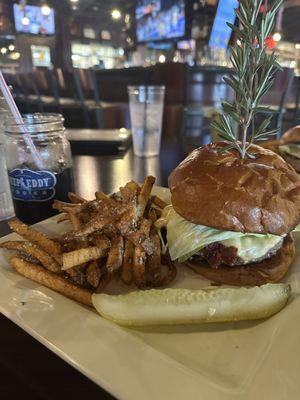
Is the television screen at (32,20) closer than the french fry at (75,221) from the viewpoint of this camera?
No

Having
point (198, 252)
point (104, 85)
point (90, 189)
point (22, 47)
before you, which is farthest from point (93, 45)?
point (198, 252)

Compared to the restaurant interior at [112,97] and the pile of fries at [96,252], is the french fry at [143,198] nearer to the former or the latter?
the pile of fries at [96,252]

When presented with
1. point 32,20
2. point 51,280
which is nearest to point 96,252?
point 51,280

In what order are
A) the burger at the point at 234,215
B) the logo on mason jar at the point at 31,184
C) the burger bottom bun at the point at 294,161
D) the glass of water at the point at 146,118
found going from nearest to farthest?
the burger at the point at 234,215 → the logo on mason jar at the point at 31,184 → the burger bottom bun at the point at 294,161 → the glass of water at the point at 146,118

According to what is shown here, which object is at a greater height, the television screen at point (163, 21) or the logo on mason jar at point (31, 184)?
the television screen at point (163, 21)

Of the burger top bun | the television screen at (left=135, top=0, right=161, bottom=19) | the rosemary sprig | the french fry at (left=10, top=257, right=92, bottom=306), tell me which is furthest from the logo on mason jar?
the television screen at (left=135, top=0, right=161, bottom=19)

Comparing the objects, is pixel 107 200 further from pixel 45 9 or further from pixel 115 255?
pixel 45 9

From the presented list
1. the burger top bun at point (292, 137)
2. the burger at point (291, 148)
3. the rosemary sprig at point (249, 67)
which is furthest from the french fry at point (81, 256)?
the burger top bun at point (292, 137)
